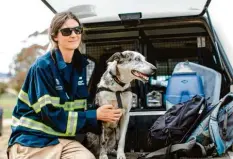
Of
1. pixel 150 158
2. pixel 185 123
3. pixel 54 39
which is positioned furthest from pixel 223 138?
pixel 54 39

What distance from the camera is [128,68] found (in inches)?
130

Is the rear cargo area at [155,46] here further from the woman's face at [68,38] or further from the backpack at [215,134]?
the woman's face at [68,38]

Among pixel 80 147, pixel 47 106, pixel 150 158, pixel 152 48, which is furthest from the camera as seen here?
pixel 152 48

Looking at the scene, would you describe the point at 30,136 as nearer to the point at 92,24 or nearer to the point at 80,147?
the point at 80,147

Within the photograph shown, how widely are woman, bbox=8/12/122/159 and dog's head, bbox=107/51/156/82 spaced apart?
28.5 inches

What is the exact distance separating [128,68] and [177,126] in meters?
0.76

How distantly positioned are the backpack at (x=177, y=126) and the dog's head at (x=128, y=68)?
0.51m

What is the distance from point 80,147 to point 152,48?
207 cm

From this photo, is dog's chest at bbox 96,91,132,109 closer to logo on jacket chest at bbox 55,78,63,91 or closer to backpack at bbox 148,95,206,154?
backpack at bbox 148,95,206,154

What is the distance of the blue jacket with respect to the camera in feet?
7.73

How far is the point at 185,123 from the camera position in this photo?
282cm

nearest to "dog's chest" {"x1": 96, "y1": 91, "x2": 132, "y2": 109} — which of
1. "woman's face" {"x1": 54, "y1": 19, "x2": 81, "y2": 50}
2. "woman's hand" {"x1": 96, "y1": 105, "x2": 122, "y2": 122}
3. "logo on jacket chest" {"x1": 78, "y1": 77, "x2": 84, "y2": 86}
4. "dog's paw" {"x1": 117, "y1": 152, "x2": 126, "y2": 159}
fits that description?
"dog's paw" {"x1": 117, "y1": 152, "x2": 126, "y2": 159}

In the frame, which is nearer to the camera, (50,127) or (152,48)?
(50,127)

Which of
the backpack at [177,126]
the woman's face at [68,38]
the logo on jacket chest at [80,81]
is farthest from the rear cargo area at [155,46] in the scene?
the woman's face at [68,38]
